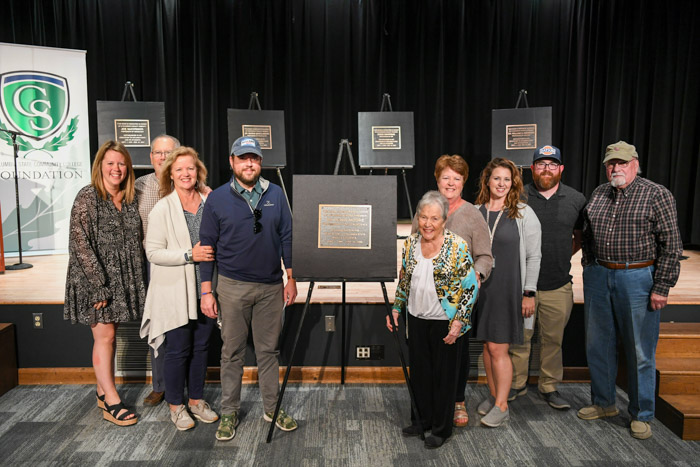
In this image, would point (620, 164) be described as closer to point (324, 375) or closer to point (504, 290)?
point (504, 290)

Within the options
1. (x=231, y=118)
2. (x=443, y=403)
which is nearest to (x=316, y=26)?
(x=231, y=118)

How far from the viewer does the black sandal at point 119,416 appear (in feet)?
8.86

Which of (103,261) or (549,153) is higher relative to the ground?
(549,153)

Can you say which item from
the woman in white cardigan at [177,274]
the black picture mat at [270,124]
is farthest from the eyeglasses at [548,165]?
the black picture mat at [270,124]

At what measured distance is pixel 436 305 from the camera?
2303 mm

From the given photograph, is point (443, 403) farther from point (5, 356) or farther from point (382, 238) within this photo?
point (5, 356)

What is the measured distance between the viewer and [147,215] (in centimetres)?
273

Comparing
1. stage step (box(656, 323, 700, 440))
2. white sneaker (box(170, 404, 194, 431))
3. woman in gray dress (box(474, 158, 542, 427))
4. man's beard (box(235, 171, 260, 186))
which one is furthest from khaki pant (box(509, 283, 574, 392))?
white sneaker (box(170, 404, 194, 431))

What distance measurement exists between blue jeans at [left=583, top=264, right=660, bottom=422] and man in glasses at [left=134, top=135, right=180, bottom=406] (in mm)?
2601

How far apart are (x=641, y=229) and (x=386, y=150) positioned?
366 cm

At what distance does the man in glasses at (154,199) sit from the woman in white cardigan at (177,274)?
162 mm

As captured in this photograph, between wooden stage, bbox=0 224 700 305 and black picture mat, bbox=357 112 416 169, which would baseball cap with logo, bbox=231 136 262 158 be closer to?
wooden stage, bbox=0 224 700 305

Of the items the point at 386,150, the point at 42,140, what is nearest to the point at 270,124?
the point at 386,150

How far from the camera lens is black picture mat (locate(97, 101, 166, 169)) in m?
5.42
